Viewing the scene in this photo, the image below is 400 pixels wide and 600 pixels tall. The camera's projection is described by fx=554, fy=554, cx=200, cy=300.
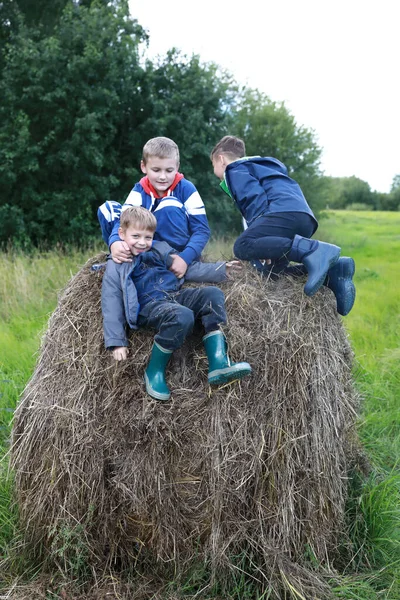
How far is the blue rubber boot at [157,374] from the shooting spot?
3053 mm

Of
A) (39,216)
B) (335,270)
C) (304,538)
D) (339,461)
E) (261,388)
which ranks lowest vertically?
(39,216)

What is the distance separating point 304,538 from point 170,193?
2.42 m

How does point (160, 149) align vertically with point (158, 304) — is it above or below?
above

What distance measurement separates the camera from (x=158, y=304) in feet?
10.7

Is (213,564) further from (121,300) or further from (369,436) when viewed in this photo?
(369,436)

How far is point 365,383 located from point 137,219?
3262mm

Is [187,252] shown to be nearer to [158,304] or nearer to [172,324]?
[158,304]

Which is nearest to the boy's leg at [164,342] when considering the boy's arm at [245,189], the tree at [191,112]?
the boy's arm at [245,189]

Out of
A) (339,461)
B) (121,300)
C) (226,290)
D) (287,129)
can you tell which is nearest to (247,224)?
(226,290)

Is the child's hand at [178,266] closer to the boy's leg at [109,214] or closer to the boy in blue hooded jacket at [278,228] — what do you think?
the boy in blue hooded jacket at [278,228]

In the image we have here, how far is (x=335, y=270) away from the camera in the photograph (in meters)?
3.63

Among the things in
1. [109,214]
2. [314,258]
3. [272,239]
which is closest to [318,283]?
[314,258]

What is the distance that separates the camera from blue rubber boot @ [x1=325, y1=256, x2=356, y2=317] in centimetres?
362

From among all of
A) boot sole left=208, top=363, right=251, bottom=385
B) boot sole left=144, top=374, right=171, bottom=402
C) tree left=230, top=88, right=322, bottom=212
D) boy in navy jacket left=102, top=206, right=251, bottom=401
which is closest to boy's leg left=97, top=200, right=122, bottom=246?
boy in navy jacket left=102, top=206, right=251, bottom=401
